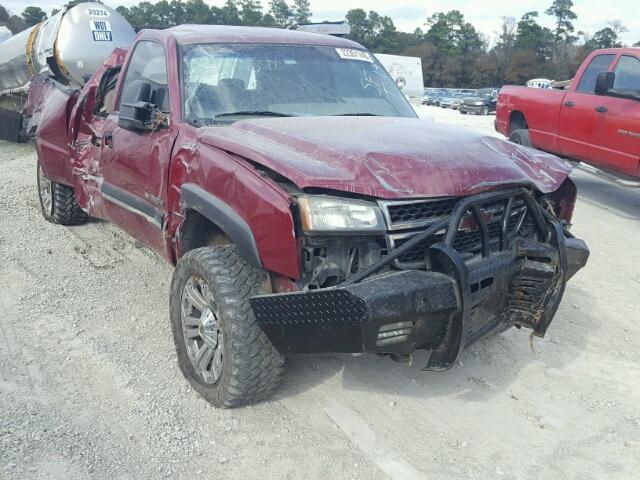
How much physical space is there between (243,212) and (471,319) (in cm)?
115

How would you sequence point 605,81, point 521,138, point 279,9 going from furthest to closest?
point 279,9 → point 521,138 → point 605,81

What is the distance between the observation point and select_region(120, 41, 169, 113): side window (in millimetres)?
4102

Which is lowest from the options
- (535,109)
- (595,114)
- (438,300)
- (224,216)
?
(438,300)

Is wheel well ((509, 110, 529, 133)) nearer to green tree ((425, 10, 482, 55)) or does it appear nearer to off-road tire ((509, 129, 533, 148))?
off-road tire ((509, 129, 533, 148))

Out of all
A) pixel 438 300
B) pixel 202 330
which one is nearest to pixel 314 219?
pixel 438 300

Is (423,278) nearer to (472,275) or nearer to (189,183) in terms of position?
(472,275)

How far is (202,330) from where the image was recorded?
3340 mm

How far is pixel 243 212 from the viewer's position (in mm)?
2998

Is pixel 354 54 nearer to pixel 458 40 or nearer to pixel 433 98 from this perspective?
pixel 433 98

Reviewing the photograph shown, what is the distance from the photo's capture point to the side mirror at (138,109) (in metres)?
3.93

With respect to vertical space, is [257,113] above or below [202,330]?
above

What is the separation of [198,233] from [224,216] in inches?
24.1

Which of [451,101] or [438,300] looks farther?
[451,101]

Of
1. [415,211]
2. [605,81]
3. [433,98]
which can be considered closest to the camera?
[415,211]
